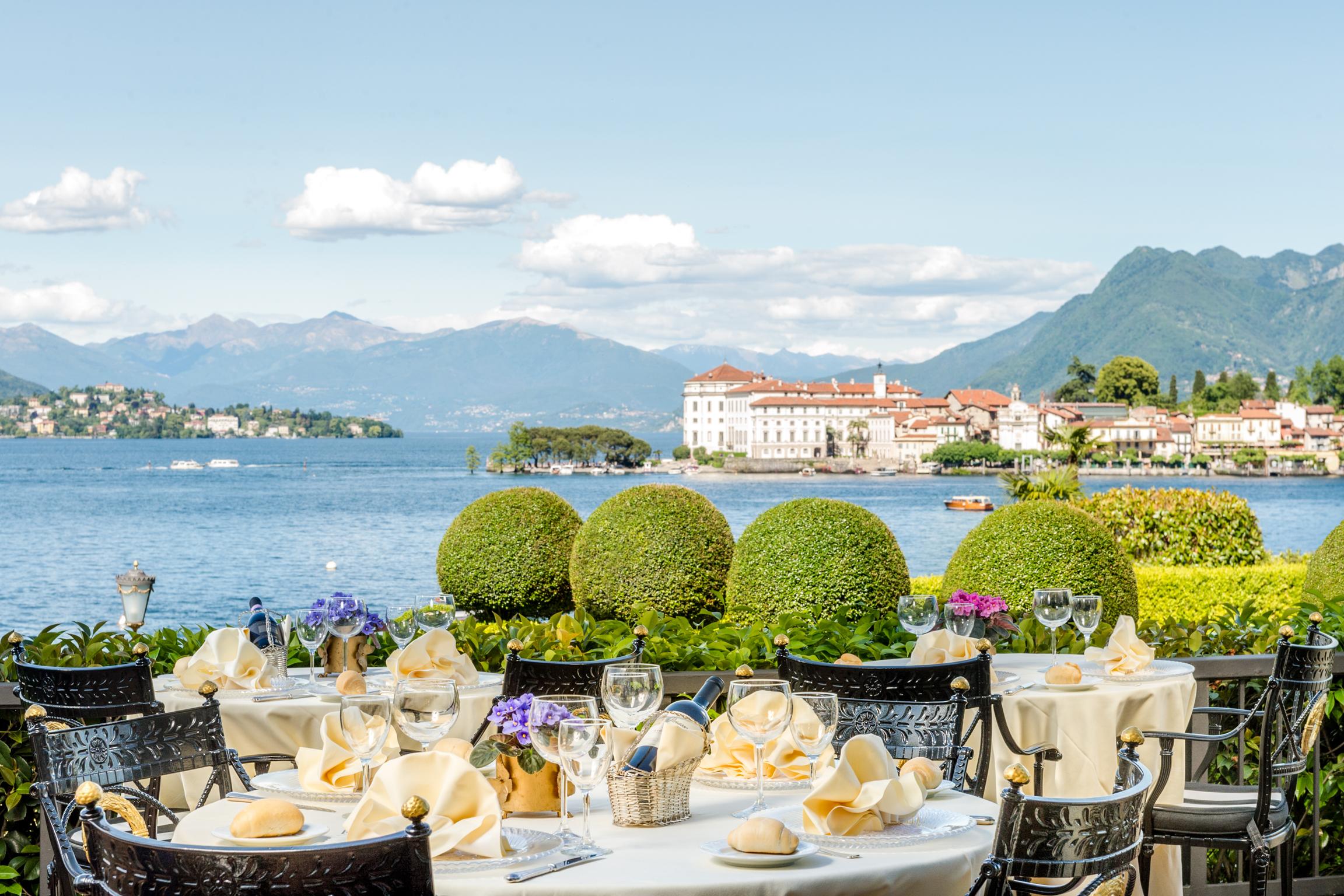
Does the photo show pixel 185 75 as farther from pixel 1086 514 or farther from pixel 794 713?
pixel 794 713

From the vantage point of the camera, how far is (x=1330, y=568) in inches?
318

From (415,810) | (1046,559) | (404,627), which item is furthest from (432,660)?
(1046,559)

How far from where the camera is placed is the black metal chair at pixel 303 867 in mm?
1848

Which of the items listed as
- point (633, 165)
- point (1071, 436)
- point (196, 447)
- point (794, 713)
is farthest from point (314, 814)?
point (196, 447)

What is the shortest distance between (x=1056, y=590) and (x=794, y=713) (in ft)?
7.87

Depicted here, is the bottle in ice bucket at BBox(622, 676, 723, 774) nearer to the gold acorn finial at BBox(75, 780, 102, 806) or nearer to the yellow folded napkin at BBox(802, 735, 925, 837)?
the yellow folded napkin at BBox(802, 735, 925, 837)

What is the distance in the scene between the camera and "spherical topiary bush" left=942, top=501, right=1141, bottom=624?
9.30 m

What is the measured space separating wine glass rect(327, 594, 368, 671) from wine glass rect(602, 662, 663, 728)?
1972mm

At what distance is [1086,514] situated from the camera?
9922mm

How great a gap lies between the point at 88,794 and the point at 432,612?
2.62 m

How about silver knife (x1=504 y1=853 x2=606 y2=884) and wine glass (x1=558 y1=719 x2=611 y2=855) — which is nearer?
silver knife (x1=504 y1=853 x2=606 y2=884)

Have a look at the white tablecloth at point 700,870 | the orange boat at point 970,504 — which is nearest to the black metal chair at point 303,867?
the white tablecloth at point 700,870

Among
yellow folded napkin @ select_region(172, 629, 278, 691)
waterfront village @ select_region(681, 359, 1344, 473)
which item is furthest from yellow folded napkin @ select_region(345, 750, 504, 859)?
waterfront village @ select_region(681, 359, 1344, 473)

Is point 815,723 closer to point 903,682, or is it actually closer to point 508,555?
point 903,682
